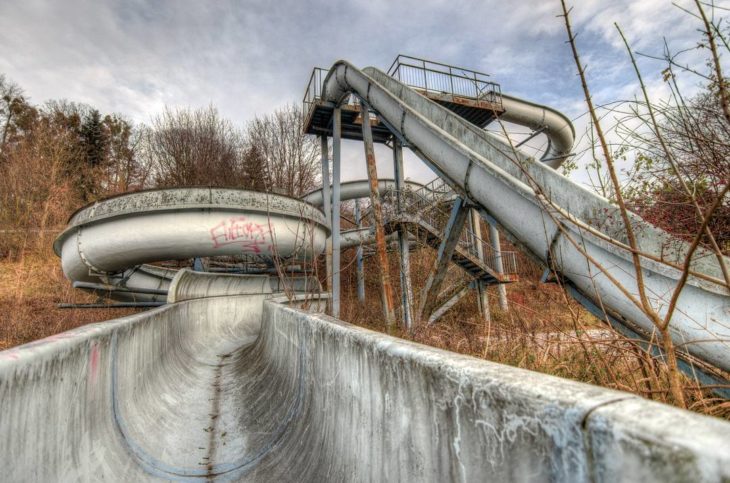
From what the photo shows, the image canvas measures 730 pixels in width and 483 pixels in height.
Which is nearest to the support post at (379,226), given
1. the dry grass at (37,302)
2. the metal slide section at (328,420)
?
the metal slide section at (328,420)

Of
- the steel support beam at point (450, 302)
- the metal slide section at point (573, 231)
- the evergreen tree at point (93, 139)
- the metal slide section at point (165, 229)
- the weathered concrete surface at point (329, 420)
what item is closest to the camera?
the weathered concrete surface at point (329, 420)

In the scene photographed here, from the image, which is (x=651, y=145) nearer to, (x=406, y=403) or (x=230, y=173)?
(x=406, y=403)

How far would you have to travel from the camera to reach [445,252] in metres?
8.75

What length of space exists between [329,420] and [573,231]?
10.3 ft

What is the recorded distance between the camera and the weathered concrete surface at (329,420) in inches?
27.1

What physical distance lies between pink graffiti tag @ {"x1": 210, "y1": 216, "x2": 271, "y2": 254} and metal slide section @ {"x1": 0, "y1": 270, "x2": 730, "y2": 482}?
15.4 ft

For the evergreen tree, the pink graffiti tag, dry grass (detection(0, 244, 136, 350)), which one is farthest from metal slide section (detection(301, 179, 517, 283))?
the evergreen tree

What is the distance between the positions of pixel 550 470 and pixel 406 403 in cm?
68

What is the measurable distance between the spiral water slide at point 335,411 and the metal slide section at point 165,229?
2863mm

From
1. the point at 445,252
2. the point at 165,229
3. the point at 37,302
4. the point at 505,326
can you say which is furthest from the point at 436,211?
the point at 37,302

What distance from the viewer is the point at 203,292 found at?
10.5 meters

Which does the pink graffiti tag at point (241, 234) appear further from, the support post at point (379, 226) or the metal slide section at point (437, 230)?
the support post at point (379, 226)

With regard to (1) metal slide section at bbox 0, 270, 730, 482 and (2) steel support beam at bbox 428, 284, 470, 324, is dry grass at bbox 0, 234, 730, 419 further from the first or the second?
(1) metal slide section at bbox 0, 270, 730, 482

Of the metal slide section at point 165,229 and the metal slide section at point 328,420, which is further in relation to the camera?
the metal slide section at point 165,229
